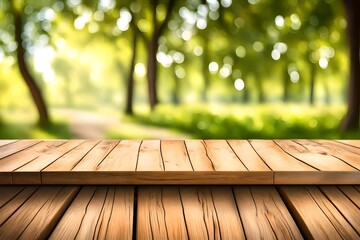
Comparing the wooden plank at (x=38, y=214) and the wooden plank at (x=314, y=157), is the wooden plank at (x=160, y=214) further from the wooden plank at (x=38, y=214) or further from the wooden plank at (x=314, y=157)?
the wooden plank at (x=314, y=157)

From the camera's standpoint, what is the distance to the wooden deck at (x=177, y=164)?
2.54 m

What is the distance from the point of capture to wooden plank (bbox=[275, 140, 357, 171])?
2.64 m

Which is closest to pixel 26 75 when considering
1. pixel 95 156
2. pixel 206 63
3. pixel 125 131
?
pixel 125 131

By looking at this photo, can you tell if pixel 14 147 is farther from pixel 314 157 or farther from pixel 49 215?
pixel 314 157

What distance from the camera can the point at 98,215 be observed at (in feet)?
7.63

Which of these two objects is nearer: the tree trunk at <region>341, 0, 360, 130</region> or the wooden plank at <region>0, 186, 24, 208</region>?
the wooden plank at <region>0, 186, 24, 208</region>

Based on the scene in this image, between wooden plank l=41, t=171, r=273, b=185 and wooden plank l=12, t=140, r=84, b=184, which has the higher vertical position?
wooden plank l=12, t=140, r=84, b=184

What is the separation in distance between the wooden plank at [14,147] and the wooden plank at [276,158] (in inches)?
71.0

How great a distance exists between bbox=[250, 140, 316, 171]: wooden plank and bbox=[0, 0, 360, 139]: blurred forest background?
635 cm

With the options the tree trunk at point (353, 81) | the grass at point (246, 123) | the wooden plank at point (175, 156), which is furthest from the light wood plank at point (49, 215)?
the tree trunk at point (353, 81)

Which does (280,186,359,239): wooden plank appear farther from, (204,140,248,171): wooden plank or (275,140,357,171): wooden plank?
(204,140,248,171): wooden plank

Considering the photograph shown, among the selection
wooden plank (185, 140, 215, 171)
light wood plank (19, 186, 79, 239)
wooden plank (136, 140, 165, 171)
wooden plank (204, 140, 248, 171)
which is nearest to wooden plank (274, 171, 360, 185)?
wooden plank (204, 140, 248, 171)

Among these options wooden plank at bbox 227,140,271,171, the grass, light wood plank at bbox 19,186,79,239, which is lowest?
the grass

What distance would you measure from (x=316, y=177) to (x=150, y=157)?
1091mm
